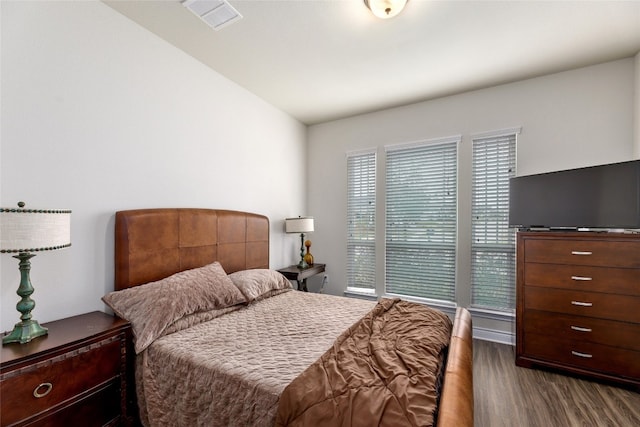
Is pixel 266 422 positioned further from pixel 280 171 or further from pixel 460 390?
pixel 280 171

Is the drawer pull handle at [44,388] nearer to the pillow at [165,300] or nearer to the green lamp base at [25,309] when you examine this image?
the green lamp base at [25,309]

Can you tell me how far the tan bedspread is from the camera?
4.26ft

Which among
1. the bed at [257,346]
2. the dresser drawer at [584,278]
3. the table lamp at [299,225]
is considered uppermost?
the table lamp at [299,225]

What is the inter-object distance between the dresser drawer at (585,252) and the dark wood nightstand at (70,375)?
323 centimetres

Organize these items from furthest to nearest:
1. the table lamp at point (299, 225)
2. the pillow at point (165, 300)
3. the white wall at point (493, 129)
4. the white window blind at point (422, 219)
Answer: the table lamp at point (299, 225) → the white window blind at point (422, 219) → the white wall at point (493, 129) → the pillow at point (165, 300)

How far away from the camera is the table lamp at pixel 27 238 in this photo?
130cm

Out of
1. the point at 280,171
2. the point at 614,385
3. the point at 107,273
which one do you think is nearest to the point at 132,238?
the point at 107,273

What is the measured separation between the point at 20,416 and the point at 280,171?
3.05 metres

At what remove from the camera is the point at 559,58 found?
2582mm

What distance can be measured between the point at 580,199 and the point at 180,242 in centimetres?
340

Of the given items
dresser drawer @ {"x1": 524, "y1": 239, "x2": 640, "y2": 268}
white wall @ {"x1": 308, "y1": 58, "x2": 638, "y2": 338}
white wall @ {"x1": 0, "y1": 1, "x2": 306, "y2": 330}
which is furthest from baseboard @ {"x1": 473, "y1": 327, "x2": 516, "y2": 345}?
white wall @ {"x1": 0, "y1": 1, "x2": 306, "y2": 330}

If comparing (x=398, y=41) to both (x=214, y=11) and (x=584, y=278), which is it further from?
(x=584, y=278)

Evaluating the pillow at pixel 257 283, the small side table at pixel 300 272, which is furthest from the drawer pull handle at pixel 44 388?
the small side table at pixel 300 272

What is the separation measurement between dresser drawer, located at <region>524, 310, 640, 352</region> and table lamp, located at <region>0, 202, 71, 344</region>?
350cm
